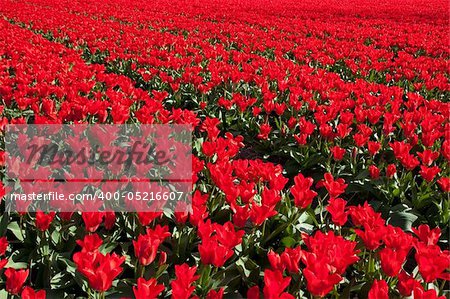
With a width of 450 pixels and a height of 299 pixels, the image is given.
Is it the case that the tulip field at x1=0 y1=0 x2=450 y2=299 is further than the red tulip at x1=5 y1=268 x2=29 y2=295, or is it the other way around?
the tulip field at x1=0 y1=0 x2=450 y2=299

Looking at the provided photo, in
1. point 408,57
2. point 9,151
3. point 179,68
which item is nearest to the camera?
point 9,151

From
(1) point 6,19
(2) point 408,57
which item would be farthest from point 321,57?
(1) point 6,19

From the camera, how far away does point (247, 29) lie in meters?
12.6

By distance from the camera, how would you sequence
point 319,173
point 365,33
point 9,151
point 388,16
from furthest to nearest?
point 388,16 → point 365,33 → point 319,173 → point 9,151

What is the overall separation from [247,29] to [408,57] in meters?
5.58

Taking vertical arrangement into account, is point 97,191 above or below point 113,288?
above

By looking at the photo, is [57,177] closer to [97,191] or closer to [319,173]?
[97,191]

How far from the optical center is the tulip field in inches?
76.9

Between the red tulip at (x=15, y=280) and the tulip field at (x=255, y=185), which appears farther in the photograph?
the tulip field at (x=255, y=185)

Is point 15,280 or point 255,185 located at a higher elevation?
point 15,280

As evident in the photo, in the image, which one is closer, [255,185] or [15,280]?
[15,280]

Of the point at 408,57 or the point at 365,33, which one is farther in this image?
the point at 365,33

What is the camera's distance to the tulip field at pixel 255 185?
1.95 metres

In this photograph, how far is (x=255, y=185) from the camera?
3.14 meters
